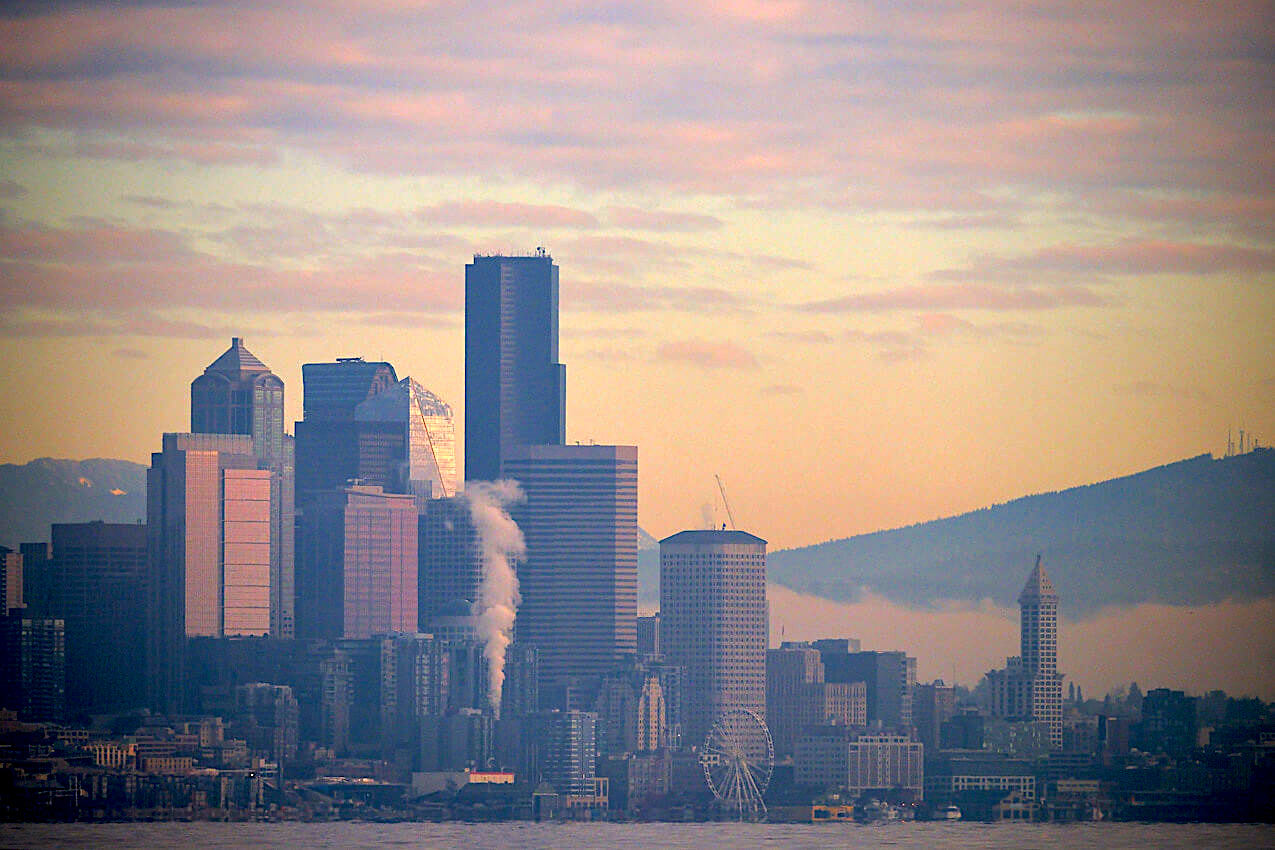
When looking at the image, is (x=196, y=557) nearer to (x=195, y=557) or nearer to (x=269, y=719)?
(x=195, y=557)

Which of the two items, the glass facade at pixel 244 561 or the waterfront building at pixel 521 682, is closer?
the waterfront building at pixel 521 682

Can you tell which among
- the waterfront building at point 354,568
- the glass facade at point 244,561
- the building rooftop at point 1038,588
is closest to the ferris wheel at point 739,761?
the building rooftop at point 1038,588

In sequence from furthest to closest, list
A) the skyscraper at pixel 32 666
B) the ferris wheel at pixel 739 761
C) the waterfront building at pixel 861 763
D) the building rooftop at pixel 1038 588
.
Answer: the skyscraper at pixel 32 666 → the building rooftop at pixel 1038 588 → the waterfront building at pixel 861 763 → the ferris wheel at pixel 739 761

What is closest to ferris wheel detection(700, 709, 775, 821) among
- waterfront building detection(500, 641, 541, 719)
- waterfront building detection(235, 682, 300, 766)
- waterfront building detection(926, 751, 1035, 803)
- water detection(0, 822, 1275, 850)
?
water detection(0, 822, 1275, 850)

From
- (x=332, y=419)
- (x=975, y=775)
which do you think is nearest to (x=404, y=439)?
(x=332, y=419)

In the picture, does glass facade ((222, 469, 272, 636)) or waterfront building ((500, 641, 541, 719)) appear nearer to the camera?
waterfront building ((500, 641, 541, 719))

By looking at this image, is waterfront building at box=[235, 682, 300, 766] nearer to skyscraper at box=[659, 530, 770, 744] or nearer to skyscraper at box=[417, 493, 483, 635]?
skyscraper at box=[417, 493, 483, 635]

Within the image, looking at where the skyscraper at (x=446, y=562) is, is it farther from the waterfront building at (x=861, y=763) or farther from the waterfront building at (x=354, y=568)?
the waterfront building at (x=861, y=763)
